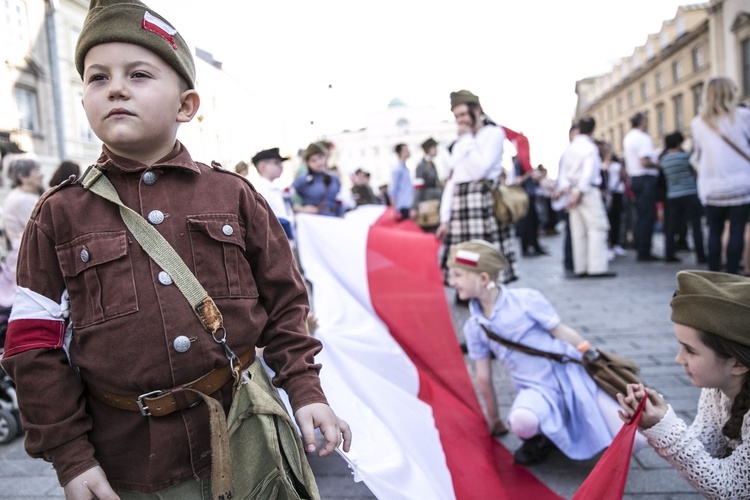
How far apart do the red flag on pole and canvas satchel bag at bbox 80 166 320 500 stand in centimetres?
97

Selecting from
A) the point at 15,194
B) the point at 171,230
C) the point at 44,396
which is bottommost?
the point at 44,396

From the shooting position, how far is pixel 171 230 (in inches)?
56.1

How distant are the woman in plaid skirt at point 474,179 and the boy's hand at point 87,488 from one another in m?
4.01

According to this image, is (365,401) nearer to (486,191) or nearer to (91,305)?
(91,305)

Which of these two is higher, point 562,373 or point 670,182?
point 670,182

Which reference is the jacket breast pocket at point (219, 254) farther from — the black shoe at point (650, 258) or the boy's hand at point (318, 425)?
the black shoe at point (650, 258)

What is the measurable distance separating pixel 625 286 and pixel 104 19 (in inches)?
275

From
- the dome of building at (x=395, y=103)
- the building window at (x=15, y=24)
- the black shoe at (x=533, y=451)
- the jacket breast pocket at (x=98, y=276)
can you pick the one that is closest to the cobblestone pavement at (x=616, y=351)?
the black shoe at (x=533, y=451)

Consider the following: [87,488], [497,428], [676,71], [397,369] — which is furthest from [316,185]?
[676,71]

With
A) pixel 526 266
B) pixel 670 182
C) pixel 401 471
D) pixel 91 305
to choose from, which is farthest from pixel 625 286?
pixel 91 305

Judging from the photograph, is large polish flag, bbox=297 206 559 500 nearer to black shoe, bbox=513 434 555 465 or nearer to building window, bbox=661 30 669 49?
black shoe, bbox=513 434 555 465

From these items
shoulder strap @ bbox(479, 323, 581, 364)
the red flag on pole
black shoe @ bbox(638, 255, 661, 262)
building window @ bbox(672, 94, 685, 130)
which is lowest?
black shoe @ bbox(638, 255, 661, 262)

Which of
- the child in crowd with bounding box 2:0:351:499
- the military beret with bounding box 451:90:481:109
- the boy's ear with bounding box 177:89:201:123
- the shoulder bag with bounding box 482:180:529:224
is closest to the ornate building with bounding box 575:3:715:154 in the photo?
the shoulder bag with bounding box 482:180:529:224

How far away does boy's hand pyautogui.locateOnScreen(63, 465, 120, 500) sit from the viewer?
4.26 ft
